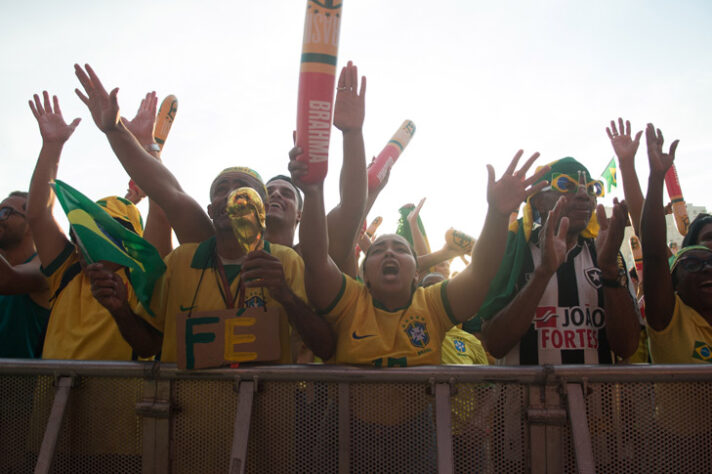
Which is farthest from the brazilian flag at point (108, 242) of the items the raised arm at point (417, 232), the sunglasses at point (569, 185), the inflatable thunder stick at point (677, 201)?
the inflatable thunder stick at point (677, 201)

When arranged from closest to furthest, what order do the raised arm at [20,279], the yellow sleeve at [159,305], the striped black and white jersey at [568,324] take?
1. the yellow sleeve at [159,305]
2. the striped black and white jersey at [568,324]
3. the raised arm at [20,279]

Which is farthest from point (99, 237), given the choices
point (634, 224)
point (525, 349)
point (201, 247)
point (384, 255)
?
point (634, 224)

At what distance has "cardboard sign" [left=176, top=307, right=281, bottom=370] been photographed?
6.18 ft

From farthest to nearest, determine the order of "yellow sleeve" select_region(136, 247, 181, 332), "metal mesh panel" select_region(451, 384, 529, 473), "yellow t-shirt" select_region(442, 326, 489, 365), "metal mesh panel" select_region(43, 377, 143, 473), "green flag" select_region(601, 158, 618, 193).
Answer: "green flag" select_region(601, 158, 618, 193) < "yellow t-shirt" select_region(442, 326, 489, 365) < "yellow sleeve" select_region(136, 247, 181, 332) < "metal mesh panel" select_region(43, 377, 143, 473) < "metal mesh panel" select_region(451, 384, 529, 473)

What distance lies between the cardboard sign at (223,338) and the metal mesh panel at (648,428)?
45.3 inches

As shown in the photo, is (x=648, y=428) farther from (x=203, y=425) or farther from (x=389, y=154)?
(x=389, y=154)

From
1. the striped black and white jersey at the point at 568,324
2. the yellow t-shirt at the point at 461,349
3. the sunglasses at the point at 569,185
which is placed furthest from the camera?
the yellow t-shirt at the point at 461,349

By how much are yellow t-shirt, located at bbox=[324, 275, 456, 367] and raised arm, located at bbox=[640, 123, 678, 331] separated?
1.00 meters

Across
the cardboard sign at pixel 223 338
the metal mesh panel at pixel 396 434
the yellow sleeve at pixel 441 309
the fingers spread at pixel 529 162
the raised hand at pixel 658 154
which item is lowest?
the metal mesh panel at pixel 396 434

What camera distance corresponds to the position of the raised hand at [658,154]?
8.72 ft

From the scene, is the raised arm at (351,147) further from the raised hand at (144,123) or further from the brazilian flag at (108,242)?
the raised hand at (144,123)

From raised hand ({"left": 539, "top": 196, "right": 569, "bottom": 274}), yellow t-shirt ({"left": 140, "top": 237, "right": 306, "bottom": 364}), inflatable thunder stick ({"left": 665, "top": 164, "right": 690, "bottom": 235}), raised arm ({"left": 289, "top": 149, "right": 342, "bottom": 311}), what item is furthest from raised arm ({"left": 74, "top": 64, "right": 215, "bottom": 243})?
inflatable thunder stick ({"left": 665, "top": 164, "right": 690, "bottom": 235})

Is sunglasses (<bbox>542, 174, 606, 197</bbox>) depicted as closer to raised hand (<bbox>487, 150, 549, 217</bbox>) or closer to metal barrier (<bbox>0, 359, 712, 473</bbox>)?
raised hand (<bbox>487, 150, 549, 217</bbox>)

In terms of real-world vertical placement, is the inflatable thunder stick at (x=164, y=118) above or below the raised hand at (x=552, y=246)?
above
